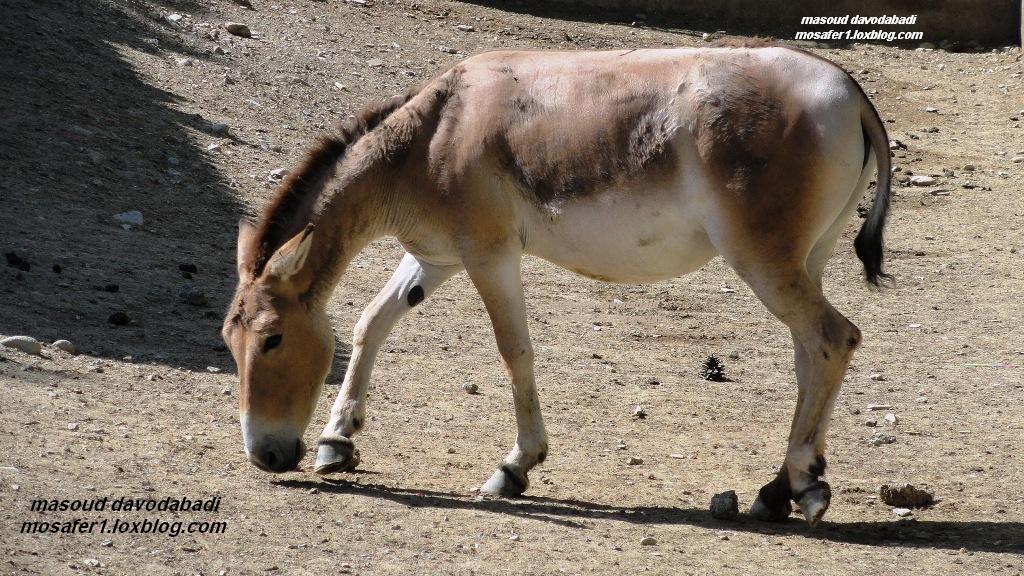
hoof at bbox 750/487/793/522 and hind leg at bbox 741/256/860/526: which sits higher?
hind leg at bbox 741/256/860/526

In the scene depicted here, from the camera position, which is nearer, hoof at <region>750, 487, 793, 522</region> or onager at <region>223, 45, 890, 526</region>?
onager at <region>223, 45, 890, 526</region>

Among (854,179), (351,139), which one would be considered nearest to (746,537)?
(854,179)

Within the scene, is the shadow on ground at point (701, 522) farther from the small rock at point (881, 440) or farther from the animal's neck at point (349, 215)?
the small rock at point (881, 440)

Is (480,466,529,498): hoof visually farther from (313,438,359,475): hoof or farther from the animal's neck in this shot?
the animal's neck

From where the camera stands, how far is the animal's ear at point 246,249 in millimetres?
5879

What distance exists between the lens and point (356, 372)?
20.9 ft

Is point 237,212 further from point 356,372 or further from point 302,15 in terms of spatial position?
point 302,15

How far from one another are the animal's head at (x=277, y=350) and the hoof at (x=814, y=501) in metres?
2.18

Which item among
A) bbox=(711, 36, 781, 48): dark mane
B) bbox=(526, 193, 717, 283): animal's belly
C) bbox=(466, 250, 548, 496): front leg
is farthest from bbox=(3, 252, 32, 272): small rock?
bbox=(711, 36, 781, 48): dark mane

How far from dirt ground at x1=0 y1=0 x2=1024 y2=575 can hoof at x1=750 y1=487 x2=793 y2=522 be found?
12cm

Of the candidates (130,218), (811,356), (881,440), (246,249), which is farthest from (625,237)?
(130,218)

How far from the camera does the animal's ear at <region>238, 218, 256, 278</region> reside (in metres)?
5.88

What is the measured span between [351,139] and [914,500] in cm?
313

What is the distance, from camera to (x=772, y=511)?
18.6 ft
